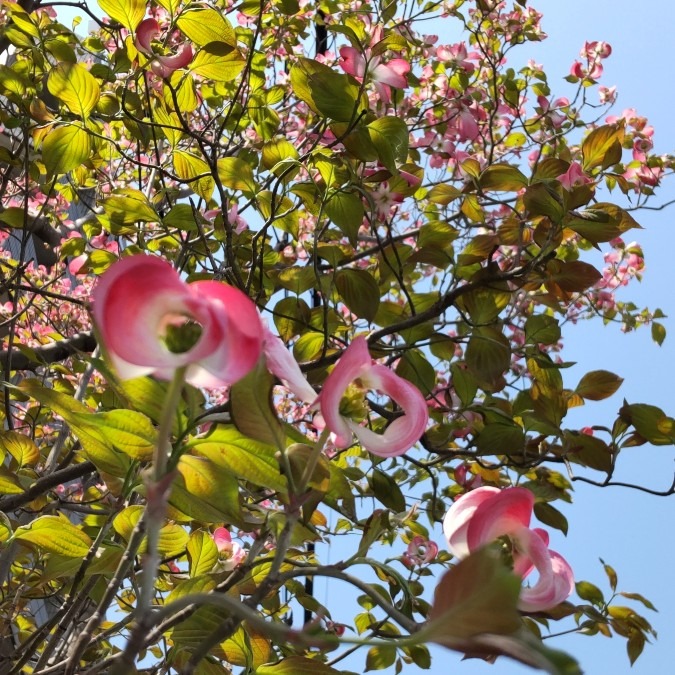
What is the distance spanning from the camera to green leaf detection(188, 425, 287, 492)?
1.33 feet

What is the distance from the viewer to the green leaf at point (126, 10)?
944 mm

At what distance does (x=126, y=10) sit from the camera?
956 mm

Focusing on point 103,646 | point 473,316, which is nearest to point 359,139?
point 473,316

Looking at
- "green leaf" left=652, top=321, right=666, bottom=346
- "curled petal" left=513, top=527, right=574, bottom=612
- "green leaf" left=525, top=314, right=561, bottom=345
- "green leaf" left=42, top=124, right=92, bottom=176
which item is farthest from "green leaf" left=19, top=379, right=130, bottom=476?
"green leaf" left=652, top=321, right=666, bottom=346

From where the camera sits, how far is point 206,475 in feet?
1.47

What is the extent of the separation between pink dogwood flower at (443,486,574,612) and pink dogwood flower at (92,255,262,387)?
15 centimetres

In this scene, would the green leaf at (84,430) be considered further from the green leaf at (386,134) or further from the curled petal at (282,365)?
the green leaf at (386,134)

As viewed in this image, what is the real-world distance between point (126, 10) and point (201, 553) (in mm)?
687

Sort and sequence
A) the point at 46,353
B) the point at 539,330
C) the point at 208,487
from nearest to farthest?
the point at 208,487, the point at 539,330, the point at 46,353

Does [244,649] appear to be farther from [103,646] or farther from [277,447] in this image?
[103,646]

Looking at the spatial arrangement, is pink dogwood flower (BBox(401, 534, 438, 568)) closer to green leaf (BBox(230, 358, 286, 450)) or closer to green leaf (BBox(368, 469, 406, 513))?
green leaf (BBox(368, 469, 406, 513))

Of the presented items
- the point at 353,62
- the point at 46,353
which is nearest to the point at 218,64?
the point at 353,62

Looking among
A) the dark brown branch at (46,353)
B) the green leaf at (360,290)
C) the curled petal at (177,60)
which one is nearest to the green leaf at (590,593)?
the green leaf at (360,290)

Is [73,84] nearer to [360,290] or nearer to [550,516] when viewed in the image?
[360,290]
